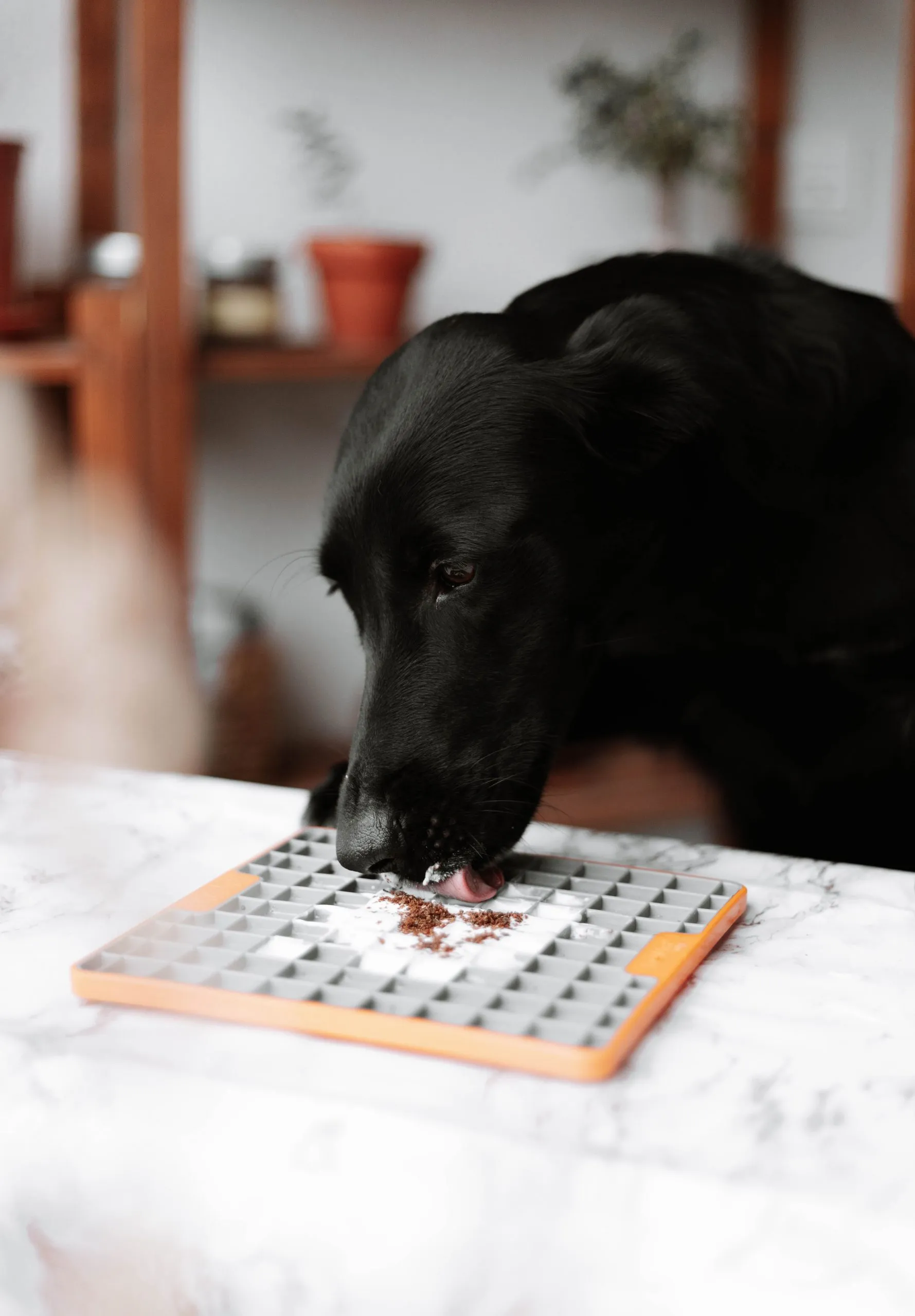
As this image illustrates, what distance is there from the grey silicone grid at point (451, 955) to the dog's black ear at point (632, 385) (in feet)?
A: 1.28

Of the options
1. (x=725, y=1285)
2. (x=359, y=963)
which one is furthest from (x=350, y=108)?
(x=725, y=1285)

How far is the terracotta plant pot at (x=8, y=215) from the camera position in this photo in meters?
2.10

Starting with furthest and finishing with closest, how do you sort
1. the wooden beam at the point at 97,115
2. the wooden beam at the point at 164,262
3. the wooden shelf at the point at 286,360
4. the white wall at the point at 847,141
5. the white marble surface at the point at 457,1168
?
the white wall at the point at 847,141, the wooden beam at the point at 97,115, the wooden shelf at the point at 286,360, the wooden beam at the point at 164,262, the white marble surface at the point at 457,1168

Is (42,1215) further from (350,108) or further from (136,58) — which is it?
(350,108)

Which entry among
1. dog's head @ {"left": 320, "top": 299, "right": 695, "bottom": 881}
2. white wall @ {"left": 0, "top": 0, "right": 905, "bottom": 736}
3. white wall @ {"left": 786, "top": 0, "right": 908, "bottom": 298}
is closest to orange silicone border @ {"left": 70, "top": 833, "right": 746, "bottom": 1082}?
dog's head @ {"left": 320, "top": 299, "right": 695, "bottom": 881}

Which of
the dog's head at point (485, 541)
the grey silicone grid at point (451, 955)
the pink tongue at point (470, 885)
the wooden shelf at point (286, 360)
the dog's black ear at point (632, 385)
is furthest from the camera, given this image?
the wooden shelf at point (286, 360)

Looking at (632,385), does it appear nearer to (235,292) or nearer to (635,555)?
(635,555)

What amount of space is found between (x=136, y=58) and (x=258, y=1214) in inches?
71.0

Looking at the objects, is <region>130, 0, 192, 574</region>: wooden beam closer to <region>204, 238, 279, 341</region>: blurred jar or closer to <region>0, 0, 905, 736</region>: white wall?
<region>204, 238, 279, 341</region>: blurred jar

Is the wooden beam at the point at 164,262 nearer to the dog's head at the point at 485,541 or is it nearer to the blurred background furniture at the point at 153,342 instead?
the blurred background furniture at the point at 153,342

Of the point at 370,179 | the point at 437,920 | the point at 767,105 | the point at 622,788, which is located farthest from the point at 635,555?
the point at 767,105

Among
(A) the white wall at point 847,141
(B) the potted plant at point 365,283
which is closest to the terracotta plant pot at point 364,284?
(B) the potted plant at point 365,283

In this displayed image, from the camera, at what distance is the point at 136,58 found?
1.91 meters

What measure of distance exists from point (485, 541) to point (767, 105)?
2.23 meters
